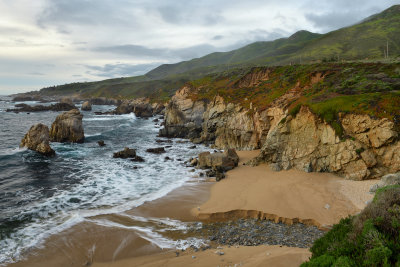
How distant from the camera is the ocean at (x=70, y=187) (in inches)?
555

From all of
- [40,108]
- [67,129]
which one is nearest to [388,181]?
[67,129]

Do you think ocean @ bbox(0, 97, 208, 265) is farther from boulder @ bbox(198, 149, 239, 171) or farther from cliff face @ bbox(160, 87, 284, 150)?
cliff face @ bbox(160, 87, 284, 150)

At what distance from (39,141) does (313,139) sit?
107 feet

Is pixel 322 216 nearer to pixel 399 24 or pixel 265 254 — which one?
pixel 265 254

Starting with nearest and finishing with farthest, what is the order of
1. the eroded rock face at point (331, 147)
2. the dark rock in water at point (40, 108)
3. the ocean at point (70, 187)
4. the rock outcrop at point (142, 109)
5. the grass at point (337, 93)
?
the ocean at point (70, 187) → the eroded rock face at point (331, 147) → the grass at point (337, 93) → the rock outcrop at point (142, 109) → the dark rock in water at point (40, 108)

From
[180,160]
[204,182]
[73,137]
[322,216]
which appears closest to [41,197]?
[204,182]

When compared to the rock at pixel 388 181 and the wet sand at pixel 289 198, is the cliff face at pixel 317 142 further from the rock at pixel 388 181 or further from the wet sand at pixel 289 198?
the rock at pixel 388 181

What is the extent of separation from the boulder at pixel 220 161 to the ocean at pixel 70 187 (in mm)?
2062

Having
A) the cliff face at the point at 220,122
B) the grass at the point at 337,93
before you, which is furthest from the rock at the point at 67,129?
the grass at the point at 337,93

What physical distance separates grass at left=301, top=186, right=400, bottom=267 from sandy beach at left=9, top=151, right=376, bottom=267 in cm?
280

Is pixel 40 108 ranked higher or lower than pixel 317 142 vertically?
higher

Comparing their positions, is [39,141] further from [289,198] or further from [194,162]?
[289,198]

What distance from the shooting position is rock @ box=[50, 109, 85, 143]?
3909 cm

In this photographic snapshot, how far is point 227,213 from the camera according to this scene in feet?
51.7
